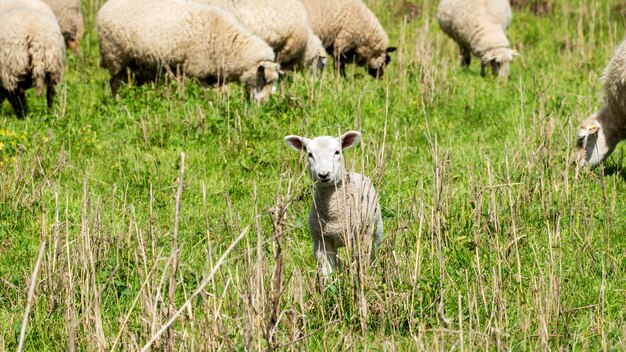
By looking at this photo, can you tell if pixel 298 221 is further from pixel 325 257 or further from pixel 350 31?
pixel 350 31

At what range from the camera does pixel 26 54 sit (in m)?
8.78

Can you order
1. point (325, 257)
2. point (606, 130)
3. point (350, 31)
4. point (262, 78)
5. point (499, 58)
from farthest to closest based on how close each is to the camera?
point (350, 31) < point (499, 58) < point (262, 78) < point (606, 130) < point (325, 257)

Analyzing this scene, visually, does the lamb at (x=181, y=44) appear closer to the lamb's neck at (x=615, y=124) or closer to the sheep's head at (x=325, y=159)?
the lamb's neck at (x=615, y=124)

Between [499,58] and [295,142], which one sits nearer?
[295,142]

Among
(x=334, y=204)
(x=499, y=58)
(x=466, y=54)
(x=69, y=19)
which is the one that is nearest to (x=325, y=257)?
(x=334, y=204)

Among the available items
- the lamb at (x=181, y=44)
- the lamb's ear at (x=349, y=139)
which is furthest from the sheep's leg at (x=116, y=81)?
the lamb's ear at (x=349, y=139)

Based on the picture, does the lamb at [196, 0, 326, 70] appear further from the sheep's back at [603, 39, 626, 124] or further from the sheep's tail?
the sheep's back at [603, 39, 626, 124]

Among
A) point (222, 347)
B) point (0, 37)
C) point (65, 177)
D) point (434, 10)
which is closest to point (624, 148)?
point (65, 177)

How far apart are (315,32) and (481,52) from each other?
7.60 feet

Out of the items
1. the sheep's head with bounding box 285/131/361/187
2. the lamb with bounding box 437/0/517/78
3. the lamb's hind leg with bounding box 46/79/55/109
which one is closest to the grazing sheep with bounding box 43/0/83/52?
the lamb's hind leg with bounding box 46/79/55/109

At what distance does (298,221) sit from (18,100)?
5.17 metres

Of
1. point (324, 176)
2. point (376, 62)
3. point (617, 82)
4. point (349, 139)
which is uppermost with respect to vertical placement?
point (617, 82)

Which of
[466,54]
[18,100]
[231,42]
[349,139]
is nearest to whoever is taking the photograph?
[349,139]

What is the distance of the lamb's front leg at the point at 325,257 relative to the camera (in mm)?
4326
